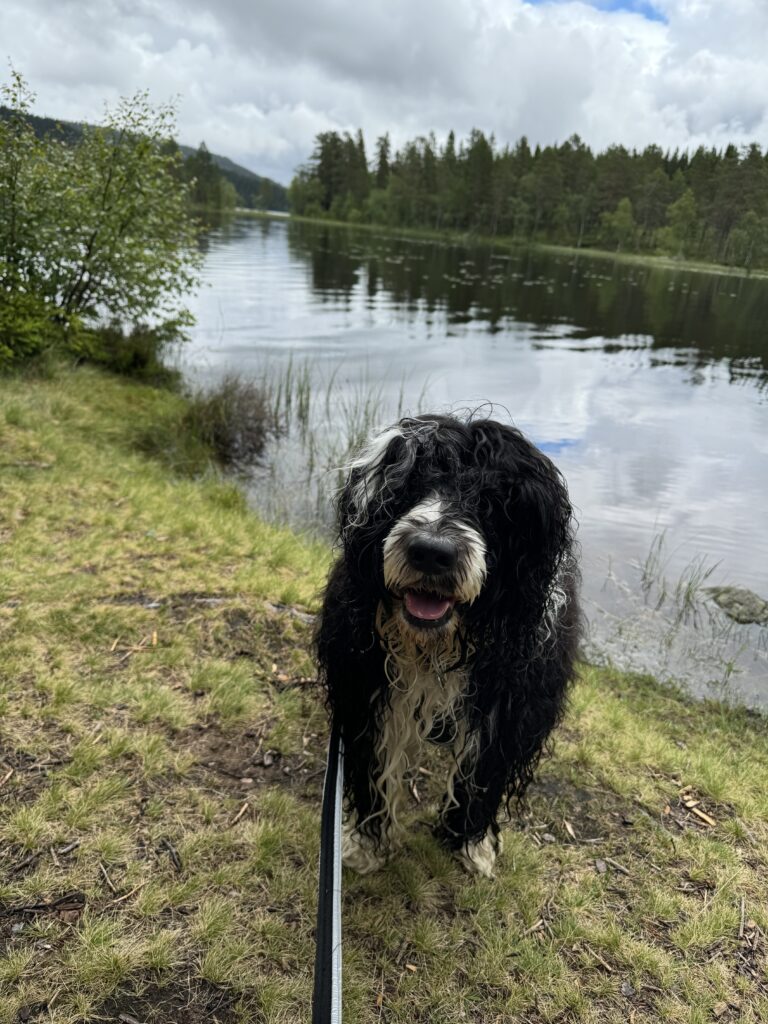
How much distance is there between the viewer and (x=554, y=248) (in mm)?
81125

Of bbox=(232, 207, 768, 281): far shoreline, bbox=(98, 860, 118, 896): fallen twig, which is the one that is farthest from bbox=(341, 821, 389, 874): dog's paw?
bbox=(232, 207, 768, 281): far shoreline

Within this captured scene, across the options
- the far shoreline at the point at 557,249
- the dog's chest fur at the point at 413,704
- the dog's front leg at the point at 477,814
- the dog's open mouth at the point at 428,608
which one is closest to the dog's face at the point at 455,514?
the dog's open mouth at the point at 428,608

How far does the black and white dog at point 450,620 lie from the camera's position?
2053 mm

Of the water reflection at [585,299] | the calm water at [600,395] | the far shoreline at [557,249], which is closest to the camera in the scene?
the calm water at [600,395]

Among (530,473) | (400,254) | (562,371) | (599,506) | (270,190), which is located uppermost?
(270,190)

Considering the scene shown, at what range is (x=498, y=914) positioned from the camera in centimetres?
269

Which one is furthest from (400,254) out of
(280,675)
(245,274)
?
(280,675)

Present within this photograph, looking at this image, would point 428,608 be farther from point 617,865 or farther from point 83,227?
point 83,227

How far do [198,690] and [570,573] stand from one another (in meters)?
2.29

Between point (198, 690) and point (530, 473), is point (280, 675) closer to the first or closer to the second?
point (198, 690)

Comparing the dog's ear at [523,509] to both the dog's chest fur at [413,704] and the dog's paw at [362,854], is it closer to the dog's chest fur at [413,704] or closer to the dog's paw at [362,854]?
the dog's chest fur at [413,704]

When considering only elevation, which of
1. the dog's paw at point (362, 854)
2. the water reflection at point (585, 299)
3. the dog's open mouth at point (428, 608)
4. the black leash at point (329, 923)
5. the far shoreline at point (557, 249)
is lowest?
the dog's paw at point (362, 854)

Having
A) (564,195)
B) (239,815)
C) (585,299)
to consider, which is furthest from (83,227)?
(564,195)

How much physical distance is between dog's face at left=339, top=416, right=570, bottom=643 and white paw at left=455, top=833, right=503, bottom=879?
1.34 meters
